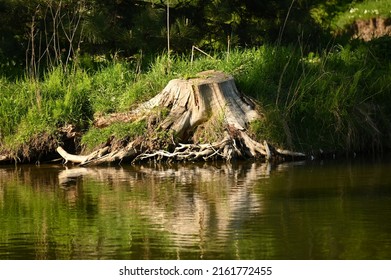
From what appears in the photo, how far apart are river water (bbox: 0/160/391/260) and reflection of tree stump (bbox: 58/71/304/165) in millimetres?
277

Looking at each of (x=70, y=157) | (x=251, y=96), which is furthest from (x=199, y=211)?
(x=251, y=96)

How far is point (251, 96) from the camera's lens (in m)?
15.2

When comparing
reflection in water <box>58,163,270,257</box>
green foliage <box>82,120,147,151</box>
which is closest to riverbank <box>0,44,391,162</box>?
green foliage <box>82,120,147,151</box>

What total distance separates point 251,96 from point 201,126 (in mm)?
966

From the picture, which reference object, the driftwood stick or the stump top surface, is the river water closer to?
the driftwood stick

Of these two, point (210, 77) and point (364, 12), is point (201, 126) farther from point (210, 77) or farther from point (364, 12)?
point (364, 12)

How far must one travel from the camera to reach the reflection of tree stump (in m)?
14.4

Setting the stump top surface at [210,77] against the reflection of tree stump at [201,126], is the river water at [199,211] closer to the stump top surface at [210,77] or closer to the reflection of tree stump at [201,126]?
the reflection of tree stump at [201,126]

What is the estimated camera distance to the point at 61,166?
1462 centimetres

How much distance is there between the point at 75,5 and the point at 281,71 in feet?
11.0

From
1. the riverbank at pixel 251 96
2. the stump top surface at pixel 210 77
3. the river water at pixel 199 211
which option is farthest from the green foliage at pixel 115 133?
the stump top surface at pixel 210 77

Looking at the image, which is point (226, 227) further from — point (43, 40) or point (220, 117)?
point (43, 40)
